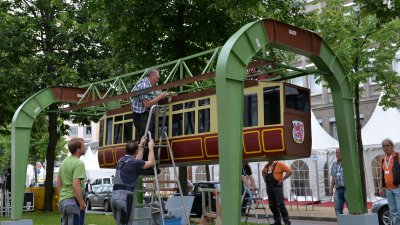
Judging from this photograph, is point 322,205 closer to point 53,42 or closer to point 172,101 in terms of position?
point 53,42

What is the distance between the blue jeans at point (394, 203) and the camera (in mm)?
11133

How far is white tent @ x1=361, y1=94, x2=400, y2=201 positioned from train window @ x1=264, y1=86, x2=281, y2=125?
14.6 meters

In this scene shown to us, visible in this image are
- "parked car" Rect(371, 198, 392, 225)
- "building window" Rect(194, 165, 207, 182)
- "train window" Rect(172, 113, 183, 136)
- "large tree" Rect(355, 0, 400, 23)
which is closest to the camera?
"train window" Rect(172, 113, 183, 136)

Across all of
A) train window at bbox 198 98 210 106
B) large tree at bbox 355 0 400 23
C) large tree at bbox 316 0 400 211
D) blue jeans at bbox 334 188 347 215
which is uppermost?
large tree at bbox 316 0 400 211

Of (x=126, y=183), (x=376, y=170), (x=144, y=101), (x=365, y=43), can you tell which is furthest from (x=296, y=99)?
(x=376, y=170)

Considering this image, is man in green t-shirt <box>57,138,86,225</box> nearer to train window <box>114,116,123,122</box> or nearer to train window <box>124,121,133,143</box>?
train window <box>124,121,133,143</box>

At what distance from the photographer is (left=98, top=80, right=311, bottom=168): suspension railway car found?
10609 mm

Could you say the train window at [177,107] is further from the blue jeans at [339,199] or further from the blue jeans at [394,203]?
the blue jeans at [339,199]

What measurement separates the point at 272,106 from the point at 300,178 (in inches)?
782

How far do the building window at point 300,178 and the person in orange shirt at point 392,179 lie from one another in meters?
18.0

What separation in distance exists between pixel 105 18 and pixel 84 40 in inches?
323

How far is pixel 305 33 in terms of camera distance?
8.83 metres

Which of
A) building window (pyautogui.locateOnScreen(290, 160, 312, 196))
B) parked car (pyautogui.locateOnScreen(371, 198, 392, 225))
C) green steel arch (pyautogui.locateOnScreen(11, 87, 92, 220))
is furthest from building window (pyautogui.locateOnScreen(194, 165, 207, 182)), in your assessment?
green steel arch (pyautogui.locateOnScreen(11, 87, 92, 220))

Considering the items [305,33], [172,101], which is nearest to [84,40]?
[172,101]
